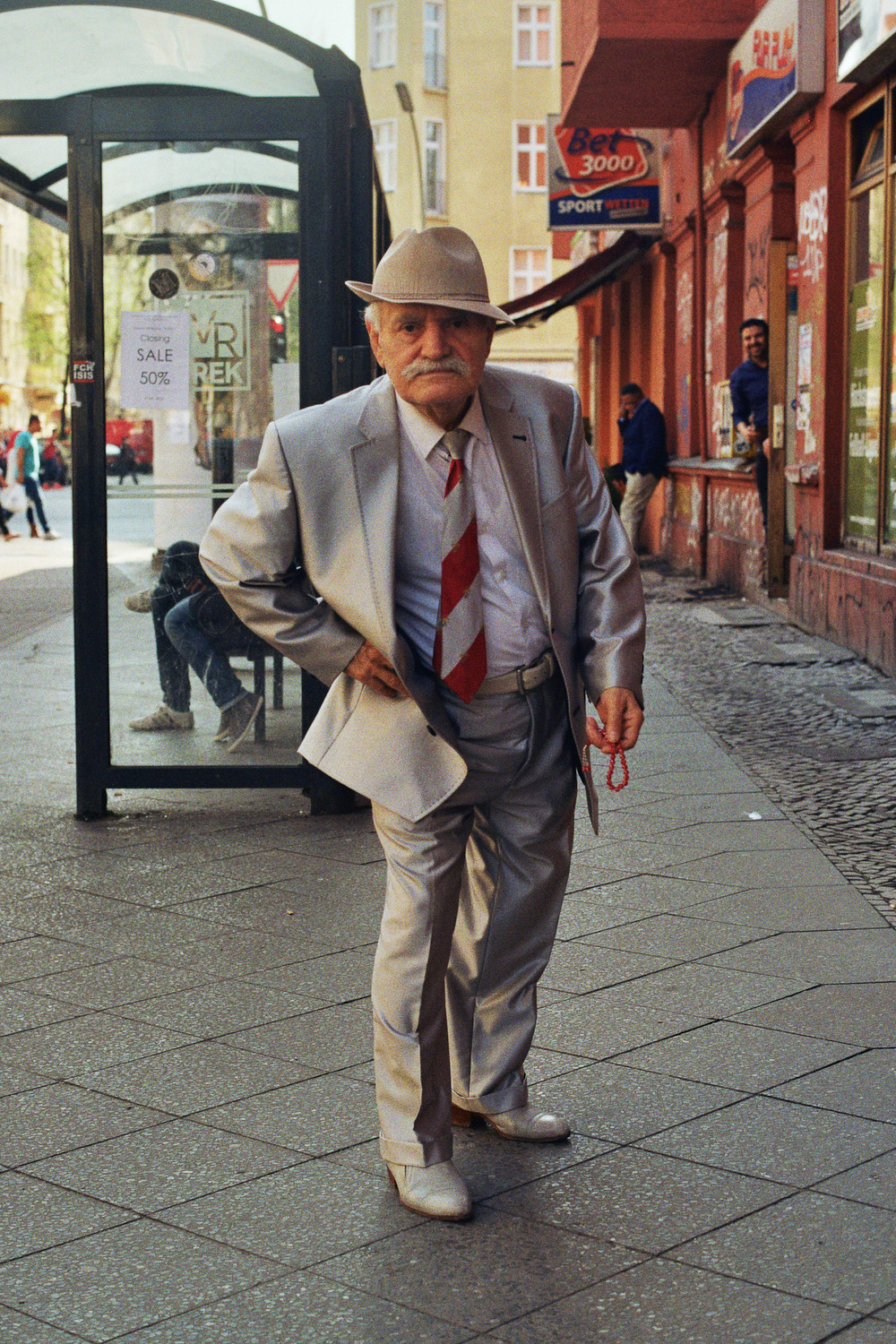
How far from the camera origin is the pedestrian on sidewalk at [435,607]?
324cm

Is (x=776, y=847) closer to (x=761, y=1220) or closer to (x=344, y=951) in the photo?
(x=344, y=951)

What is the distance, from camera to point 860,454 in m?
11.3

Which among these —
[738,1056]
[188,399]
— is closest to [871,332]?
[188,399]

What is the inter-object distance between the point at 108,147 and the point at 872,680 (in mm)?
5373

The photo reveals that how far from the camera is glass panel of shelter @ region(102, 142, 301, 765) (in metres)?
6.62

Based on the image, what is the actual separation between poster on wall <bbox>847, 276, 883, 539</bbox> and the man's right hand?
807 centimetres

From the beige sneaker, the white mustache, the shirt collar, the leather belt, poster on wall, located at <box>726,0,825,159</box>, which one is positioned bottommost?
the beige sneaker

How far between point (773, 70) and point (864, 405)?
298 cm

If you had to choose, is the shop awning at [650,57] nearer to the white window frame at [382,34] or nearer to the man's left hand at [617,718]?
the man's left hand at [617,718]

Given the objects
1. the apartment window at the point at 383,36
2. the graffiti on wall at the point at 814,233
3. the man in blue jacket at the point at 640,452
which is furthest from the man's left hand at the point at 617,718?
the apartment window at the point at 383,36

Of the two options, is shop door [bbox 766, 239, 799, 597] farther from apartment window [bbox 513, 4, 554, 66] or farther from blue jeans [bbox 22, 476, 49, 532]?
apartment window [bbox 513, 4, 554, 66]

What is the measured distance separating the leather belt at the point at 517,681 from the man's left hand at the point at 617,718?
0.13m

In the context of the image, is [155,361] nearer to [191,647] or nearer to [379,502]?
[191,647]

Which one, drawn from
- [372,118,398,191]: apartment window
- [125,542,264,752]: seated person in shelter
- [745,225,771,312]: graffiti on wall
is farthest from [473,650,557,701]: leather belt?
[372,118,398,191]: apartment window
